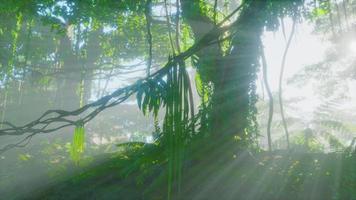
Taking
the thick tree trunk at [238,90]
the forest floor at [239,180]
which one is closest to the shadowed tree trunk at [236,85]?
the thick tree trunk at [238,90]

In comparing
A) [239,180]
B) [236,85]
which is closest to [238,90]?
[236,85]

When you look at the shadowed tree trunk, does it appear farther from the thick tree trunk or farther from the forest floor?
the forest floor

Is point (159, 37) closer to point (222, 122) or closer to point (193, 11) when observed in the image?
point (193, 11)

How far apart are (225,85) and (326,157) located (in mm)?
1826

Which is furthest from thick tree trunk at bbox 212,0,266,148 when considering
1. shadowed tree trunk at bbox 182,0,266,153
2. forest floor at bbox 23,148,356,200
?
forest floor at bbox 23,148,356,200

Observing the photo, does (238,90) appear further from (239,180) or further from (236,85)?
(239,180)

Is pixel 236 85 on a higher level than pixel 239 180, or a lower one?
higher

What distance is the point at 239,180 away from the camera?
5.79 metres

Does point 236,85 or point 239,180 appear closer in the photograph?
point 239,180

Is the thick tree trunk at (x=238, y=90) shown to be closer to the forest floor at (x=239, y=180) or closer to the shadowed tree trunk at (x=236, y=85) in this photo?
the shadowed tree trunk at (x=236, y=85)

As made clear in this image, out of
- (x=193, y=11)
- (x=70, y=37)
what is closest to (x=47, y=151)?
(x=70, y=37)

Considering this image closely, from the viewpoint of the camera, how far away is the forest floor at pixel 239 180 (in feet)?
17.9

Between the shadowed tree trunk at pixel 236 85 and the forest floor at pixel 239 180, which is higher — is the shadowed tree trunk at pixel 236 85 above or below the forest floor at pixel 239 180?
above

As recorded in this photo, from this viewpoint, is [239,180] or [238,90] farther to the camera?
[238,90]
